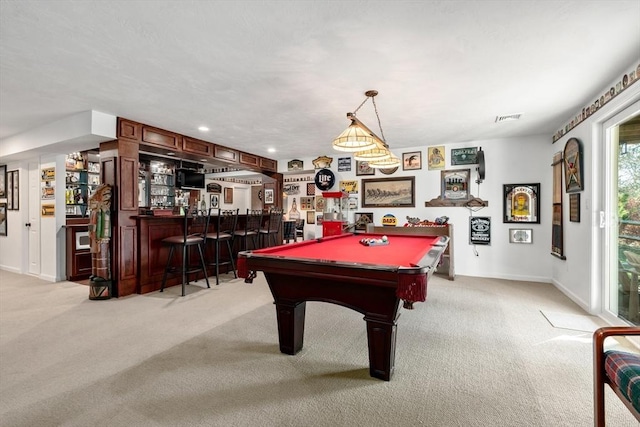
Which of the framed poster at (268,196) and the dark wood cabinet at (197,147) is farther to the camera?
the framed poster at (268,196)

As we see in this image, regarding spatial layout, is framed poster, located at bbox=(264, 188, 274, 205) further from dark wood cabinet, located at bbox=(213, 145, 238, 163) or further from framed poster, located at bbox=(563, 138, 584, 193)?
framed poster, located at bbox=(563, 138, 584, 193)

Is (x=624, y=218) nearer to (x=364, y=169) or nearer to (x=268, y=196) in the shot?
(x=364, y=169)

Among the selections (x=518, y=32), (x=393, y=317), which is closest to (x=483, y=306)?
(x=393, y=317)

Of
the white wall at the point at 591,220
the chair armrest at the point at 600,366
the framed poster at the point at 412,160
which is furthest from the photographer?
the framed poster at the point at 412,160

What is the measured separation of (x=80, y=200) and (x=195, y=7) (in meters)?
5.84

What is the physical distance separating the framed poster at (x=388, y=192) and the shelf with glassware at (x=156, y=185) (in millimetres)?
5265

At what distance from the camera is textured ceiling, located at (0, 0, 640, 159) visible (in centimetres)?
185

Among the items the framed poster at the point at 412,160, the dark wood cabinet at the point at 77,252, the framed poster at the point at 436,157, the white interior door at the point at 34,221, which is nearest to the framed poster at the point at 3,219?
the white interior door at the point at 34,221

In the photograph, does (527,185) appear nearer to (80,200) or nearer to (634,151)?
(634,151)

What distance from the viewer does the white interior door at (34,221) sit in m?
5.15

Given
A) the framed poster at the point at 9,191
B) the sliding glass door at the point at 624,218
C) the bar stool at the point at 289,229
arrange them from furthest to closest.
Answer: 1. the bar stool at the point at 289,229
2. the framed poster at the point at 9,191
3. the sliding glass door at the point at 624,218

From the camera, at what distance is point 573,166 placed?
3639 millimetres

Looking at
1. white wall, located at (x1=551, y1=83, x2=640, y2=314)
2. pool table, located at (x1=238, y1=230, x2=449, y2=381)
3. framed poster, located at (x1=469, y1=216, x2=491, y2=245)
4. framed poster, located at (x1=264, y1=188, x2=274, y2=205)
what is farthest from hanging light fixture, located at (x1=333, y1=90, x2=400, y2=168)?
framed poster, located at (x1=264, y1=188, x2=274, y2=205)

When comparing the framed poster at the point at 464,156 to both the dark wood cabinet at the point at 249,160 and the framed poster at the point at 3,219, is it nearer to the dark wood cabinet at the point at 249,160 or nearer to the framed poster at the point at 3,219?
the dark wood cabinet at the point at 249,160
